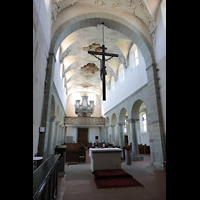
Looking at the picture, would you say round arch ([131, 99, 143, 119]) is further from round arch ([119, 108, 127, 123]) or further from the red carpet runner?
the red carpet runner

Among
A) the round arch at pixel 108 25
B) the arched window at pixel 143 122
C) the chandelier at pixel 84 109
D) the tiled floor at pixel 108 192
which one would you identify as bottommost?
the tiled floor at pixel 108 192

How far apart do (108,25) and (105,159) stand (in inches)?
309

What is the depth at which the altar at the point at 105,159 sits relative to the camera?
20.7ft

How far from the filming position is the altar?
20.7ft

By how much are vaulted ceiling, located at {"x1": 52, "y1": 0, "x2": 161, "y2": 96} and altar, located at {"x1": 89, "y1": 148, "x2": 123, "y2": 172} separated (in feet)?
23.2

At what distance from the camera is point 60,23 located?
307 inches

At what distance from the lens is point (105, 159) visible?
21.0ft

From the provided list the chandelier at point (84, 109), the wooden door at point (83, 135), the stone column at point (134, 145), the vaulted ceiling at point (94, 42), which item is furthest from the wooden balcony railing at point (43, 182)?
the wooden door at point (83, 135)

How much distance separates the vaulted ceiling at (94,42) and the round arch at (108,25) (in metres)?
0.41

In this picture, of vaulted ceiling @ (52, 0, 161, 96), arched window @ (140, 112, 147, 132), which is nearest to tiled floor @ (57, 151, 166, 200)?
vaulted ceiling @ (52, 0, 161, 96)

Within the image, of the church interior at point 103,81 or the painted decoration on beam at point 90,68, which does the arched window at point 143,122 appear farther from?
the painted decoration on beam at point 90,68
